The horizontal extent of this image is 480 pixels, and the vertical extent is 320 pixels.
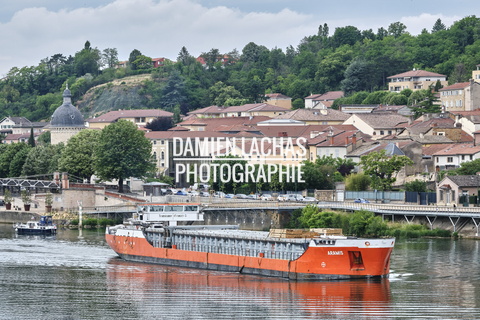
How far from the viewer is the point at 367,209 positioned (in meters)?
89.2

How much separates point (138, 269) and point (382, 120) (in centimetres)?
7075

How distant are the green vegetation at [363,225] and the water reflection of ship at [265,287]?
18138mm

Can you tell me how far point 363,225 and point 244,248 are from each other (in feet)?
62.7

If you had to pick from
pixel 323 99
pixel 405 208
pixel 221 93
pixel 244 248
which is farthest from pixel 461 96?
pixel 244 248

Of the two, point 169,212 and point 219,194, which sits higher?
point 219,194

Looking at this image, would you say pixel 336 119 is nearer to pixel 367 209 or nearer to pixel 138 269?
pixel 367 209

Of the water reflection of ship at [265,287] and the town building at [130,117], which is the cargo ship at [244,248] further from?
the town building at [130,117]

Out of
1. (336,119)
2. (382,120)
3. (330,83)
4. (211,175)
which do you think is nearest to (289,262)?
(211,175)

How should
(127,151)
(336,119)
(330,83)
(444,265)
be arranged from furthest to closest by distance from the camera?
(330,83) < (336,119) < (127,151) < (444,265)

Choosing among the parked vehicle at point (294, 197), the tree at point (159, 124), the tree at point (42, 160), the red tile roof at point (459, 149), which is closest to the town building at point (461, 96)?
the red tile roof at point (459, 149)

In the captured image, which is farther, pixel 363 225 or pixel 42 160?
pixel 42 160

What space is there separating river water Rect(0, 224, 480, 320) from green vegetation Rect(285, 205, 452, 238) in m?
7.51

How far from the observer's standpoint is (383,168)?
324ft

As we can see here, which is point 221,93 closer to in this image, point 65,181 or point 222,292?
point 65,181
